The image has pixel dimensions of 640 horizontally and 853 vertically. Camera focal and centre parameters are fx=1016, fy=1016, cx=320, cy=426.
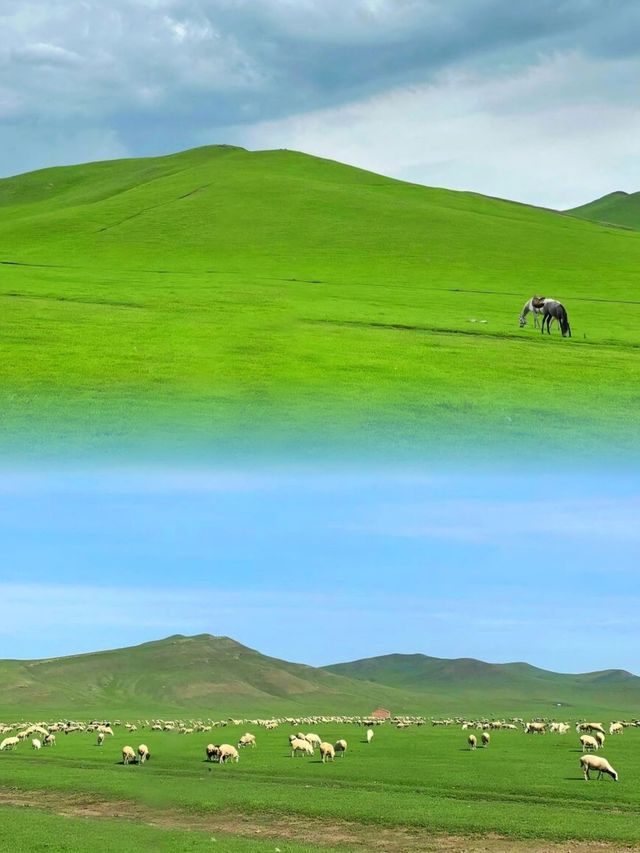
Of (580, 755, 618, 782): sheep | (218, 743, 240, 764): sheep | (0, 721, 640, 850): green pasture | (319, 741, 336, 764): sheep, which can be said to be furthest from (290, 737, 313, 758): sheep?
(580, 755, 618, 782): sheep

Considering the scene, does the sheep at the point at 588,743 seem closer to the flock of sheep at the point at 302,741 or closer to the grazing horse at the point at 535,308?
the flock of sheep at the point at 302,741

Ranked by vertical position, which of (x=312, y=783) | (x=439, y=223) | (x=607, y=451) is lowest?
(x=312, y=783)

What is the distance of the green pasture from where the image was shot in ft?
103

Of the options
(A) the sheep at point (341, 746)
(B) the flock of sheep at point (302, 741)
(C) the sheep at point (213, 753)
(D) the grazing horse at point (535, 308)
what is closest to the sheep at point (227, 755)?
(B) the flock of sheep at point (302, 741)

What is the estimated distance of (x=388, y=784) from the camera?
39.4m

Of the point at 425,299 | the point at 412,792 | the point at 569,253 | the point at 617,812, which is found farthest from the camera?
the point at 569,253

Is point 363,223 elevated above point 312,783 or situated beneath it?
elevated above

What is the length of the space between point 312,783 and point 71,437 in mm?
18465

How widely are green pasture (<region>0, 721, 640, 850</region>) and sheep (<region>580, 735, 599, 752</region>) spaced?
59cm

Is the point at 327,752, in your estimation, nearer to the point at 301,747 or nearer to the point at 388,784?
the point at 301,747

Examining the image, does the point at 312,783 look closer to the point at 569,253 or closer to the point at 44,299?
the point at 44,299

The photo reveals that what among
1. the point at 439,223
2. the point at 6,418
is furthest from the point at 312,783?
the point at 439,223

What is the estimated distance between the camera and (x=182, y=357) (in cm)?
3978

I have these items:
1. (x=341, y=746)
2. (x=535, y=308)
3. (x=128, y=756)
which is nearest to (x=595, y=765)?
(x=341, y=746)
